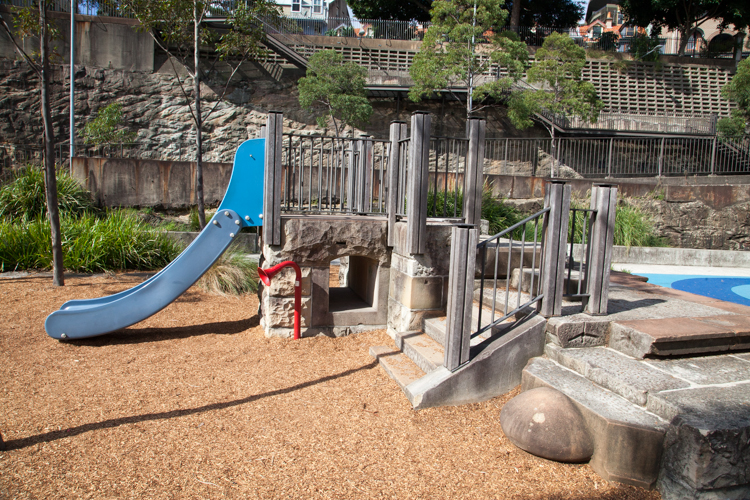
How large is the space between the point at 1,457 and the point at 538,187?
39.1 ft

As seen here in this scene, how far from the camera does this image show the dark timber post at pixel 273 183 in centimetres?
520

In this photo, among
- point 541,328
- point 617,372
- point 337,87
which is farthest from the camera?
point 337,87

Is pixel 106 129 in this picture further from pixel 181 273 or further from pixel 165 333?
pixel 181 273

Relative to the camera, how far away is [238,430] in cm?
350

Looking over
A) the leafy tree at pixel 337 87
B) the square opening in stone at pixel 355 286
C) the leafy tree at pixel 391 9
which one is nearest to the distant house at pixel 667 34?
the leafy tree at pixel 391 9

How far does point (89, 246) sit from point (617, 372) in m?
8.09

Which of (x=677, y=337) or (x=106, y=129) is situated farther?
(x=106, y=129)

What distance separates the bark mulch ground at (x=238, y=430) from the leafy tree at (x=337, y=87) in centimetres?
1602

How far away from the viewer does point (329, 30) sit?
2817 centimetres

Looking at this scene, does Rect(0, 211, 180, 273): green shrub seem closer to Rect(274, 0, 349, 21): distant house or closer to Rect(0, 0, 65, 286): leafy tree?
Rect(0, 0, 65, 286): leafy tree

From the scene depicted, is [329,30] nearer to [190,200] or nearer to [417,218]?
[190,200]

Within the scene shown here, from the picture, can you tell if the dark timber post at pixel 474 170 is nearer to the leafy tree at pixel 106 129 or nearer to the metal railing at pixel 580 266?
the metal railing at pixel 580 266

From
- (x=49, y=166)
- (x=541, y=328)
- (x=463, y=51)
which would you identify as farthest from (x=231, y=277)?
(x=463, y=51)

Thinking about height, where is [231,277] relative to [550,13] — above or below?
below
